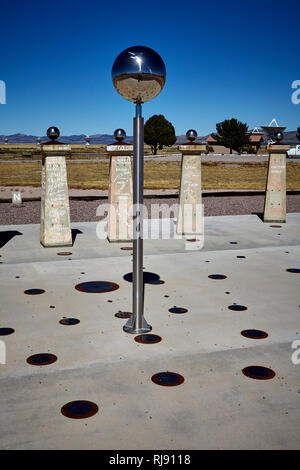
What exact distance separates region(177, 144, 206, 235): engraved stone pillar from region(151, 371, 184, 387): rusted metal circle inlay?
20.4ft

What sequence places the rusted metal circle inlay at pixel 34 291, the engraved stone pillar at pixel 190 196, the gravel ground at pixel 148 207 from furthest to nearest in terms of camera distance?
the gravel ground at pixel 148 207 → the engraved stone pillar at pixel 190 196 → the rusted metal circle inlay at pixel 34 291

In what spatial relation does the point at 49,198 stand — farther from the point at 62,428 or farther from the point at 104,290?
the point at 62,428

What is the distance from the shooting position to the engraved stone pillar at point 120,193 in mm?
8602

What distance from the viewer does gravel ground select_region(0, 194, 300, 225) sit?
12391mm

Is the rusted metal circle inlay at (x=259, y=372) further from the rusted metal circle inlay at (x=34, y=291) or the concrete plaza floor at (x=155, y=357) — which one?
the rusted metal circle inlay at (x=34, y=291)

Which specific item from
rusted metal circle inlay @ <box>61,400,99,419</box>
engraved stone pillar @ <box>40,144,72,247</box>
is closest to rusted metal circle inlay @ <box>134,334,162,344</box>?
rusted metal circle inlay @ <box>61,400,99,419</box>

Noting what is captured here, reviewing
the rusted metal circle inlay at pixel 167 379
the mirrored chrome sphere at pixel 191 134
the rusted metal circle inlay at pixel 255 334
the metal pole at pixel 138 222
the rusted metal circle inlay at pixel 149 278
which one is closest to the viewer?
the rusted metal circle inlay at pixel 167 379

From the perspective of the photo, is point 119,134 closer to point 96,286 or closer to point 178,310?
point 96,286

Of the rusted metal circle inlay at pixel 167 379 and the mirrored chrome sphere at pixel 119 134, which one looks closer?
the rusted metal circle inlay at pixel 167 379

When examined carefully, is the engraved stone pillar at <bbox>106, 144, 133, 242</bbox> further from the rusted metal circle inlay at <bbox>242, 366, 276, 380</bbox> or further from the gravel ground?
the rusted metal circle inlay at <bbox>242, 366, 276, 380</bbox>

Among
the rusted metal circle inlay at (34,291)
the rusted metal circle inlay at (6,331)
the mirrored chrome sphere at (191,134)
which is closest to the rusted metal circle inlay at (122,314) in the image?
the rusted metal circle inlay at (6,331)

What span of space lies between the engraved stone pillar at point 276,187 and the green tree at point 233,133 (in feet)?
247

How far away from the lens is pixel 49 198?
8227 mm

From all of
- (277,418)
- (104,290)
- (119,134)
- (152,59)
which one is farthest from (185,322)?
(119,134)
